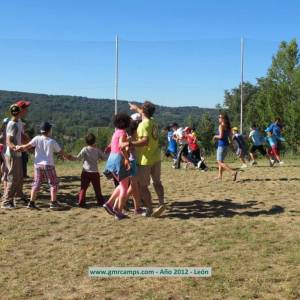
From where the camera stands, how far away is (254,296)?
4.04m

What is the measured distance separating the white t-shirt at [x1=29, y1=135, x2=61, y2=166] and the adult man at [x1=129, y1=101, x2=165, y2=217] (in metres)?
1.38

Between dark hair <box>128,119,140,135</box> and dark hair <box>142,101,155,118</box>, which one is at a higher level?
dark hair <box>142,101,155,118</box>

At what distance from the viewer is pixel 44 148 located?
7559 mm

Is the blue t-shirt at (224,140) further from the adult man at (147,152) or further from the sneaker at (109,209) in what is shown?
the sneaker at (109,209)

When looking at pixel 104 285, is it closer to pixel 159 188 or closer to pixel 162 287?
pixel 162 287

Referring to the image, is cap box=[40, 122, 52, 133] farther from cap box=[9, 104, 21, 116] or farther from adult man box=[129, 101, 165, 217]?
adult man box=[129, 101, 165, 217]

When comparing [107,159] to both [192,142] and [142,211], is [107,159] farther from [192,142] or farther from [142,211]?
[192,142]

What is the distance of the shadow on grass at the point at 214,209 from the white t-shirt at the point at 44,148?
194 cm

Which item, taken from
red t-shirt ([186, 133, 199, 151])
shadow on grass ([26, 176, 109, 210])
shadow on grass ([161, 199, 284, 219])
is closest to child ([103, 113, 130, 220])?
shadow on grass ([161, 199, 284, 219])

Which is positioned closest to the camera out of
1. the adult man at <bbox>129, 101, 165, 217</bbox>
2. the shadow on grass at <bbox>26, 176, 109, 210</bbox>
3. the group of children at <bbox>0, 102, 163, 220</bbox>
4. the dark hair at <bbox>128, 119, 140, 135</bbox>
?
the adult man at <bbox>129, 101, 165, 217</bbox>

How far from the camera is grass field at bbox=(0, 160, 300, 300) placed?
421 centimetres

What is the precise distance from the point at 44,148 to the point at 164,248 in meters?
2.95

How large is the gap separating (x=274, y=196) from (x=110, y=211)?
3486 millimetres

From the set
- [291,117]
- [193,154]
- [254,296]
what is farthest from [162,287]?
[291,117]
